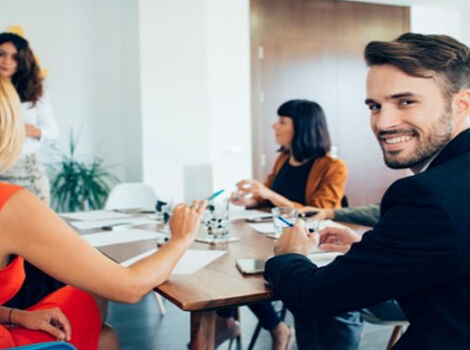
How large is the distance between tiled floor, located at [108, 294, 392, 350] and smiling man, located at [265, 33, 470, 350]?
175cm

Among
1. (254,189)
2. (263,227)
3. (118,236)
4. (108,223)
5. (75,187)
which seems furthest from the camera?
(75,187)

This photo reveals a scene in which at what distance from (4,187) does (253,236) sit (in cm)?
104

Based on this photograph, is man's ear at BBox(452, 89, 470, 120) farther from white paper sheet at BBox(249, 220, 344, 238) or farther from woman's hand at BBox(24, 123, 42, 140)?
woman's hand at BBox(24, 123, 42, 140)

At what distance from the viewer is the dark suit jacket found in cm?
96

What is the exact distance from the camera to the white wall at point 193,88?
450cm

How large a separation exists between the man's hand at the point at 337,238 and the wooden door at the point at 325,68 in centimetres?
355

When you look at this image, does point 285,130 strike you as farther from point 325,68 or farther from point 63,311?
point 325,68

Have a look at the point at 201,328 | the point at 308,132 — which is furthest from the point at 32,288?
the point at 308,132

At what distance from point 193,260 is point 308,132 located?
5.21 ft

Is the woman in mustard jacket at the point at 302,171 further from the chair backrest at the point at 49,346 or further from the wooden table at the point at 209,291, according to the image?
the chair backrest at the point at 49,346

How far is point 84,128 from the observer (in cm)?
480

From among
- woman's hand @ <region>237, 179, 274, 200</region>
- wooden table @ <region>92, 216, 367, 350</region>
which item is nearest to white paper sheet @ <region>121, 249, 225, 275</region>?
wooden table @ <region>92, 216, 367, 350</region>

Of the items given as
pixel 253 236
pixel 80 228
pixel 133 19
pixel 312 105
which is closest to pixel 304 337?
pixel 253 236

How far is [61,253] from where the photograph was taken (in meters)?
1.22
